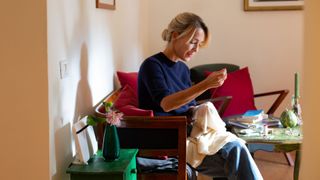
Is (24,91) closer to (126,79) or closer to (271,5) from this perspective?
(126,79)

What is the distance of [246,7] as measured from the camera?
4449 mm

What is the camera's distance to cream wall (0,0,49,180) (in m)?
1.99

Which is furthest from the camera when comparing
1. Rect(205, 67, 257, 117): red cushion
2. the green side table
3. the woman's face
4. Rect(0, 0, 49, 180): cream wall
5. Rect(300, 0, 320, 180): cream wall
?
Rect(205, 67, 257, 117): red cushion

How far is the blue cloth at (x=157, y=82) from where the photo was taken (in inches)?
104

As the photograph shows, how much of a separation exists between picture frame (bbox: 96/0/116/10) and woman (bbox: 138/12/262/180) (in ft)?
1.44

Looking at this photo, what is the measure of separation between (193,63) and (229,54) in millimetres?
363

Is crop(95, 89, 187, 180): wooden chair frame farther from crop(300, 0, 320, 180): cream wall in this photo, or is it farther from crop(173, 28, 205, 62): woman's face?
crop(300, 0, 320, 180): cream wall

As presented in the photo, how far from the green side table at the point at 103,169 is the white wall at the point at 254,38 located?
8.07 ft

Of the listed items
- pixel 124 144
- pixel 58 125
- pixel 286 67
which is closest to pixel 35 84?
pixel 58 125

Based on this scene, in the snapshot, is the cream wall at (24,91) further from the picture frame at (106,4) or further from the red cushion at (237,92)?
the red cushion at (237,92)

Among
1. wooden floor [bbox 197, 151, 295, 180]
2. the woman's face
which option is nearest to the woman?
the woman's face

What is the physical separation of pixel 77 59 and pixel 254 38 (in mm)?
2487

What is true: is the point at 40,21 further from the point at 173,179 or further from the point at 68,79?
the point at 173,179

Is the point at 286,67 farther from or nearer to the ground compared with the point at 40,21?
nearer to the ground
